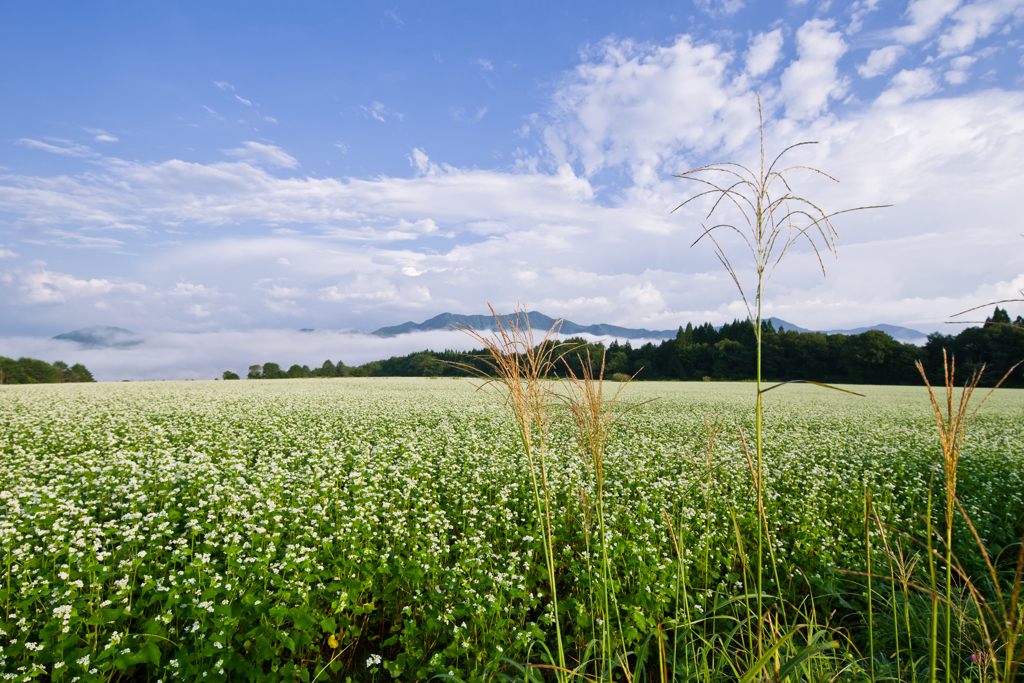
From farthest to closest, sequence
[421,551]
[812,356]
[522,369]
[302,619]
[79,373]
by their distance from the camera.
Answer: [79,373] → [812,356] → [421,551] → [302,619] → [522,369]

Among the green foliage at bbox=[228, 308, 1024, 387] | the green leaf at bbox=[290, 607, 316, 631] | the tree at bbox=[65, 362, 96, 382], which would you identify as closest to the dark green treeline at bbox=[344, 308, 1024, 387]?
the green foliage at bbox=[228, 308, 1024, 387]

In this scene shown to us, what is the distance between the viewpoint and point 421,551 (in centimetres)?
532

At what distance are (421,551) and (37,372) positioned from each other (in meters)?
92.0

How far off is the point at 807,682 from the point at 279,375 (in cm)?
8430

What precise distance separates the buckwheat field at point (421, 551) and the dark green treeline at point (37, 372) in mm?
73529

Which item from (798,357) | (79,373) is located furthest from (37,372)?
(798,357)

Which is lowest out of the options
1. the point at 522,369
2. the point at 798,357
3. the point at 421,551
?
the point at 421,551

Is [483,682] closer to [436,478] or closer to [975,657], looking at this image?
[975,657]

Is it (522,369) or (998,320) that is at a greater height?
(998,320)

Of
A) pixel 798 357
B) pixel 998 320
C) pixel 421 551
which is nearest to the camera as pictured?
pixel 421 551

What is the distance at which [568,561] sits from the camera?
5664mm

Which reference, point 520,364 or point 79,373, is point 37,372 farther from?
point 520,364

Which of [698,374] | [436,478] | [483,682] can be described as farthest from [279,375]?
[483,682]

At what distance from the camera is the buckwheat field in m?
3.76
